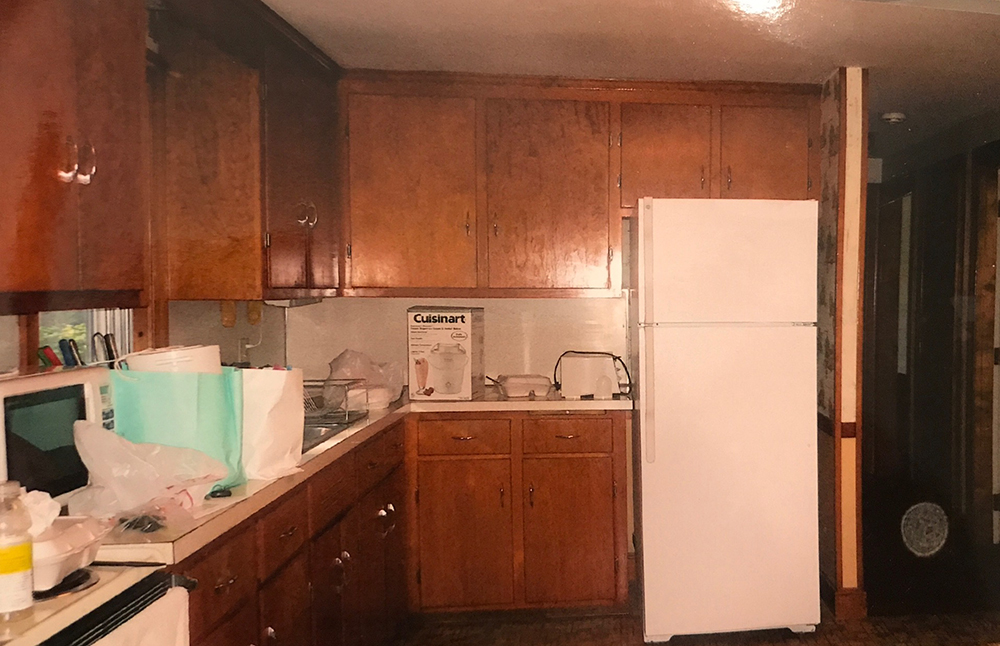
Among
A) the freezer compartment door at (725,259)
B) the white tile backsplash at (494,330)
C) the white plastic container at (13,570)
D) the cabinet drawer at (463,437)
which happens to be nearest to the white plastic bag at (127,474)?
the white plastic container at (13,570)

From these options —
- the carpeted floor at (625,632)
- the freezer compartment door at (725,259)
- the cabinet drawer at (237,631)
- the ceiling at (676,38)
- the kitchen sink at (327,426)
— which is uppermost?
the ceiling at (676,38)

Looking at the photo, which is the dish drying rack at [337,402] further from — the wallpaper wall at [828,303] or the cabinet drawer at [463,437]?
the wallpaper wall at [828,303]

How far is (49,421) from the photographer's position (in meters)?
1.42

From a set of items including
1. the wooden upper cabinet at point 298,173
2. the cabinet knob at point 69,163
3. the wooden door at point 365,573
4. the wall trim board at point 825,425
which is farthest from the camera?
the wall trim board at point 825,425

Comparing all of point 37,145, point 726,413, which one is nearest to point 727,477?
point 726,413

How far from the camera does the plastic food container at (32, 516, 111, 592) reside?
1.13m

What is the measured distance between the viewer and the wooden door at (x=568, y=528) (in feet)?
9.33

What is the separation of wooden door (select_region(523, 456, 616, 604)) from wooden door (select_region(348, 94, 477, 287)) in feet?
2.94

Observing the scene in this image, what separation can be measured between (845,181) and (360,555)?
94.4 inches

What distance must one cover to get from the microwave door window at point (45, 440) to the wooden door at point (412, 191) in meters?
1.61

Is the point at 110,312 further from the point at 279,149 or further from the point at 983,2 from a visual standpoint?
the point at 983,2

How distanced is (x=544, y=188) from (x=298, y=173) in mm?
1046

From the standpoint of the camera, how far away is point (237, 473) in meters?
1.67

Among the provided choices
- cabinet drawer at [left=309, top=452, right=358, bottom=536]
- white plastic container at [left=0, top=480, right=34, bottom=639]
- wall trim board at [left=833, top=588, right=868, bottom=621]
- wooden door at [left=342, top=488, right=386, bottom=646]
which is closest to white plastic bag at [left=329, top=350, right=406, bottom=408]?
wooden door at [left=342, top=488, right=386, bottom=646]
